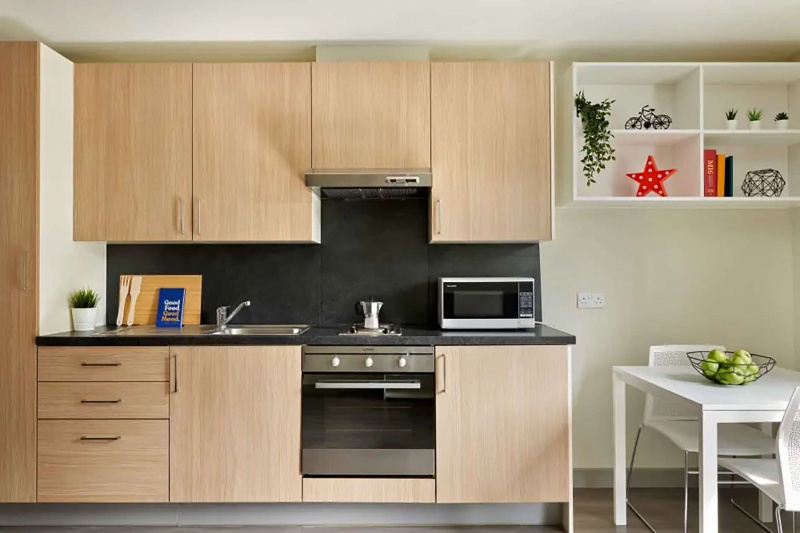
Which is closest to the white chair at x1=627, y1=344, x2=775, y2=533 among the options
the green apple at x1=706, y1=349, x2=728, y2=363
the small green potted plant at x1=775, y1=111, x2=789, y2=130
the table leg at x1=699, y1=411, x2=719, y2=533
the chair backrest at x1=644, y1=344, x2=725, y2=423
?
the chair backrest at x1=644, y1=344, x2=725, y2=423

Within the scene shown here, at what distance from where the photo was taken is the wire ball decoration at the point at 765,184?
308 cm

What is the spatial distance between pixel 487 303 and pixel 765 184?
1.69 metres

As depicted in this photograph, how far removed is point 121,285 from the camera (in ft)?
10.5

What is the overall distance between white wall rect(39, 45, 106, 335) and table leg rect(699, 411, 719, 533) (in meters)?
2.89

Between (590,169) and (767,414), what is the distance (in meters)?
1.47

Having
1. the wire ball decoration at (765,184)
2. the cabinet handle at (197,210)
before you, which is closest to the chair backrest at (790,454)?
the wire ball decoration at (765,184)

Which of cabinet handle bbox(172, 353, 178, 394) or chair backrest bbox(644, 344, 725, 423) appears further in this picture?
chair backrest bbox(644, 344, 725, 423)

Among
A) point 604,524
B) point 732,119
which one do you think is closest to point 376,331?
point 604,524

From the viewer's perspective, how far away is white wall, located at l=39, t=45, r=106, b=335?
2666 mm

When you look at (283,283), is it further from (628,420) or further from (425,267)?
(628,420)

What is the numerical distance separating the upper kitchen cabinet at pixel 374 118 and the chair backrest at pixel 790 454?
1.84m

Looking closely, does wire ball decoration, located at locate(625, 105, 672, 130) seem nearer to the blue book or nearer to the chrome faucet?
the chrome faucet

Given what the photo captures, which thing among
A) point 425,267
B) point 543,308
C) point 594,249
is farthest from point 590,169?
point 425,267

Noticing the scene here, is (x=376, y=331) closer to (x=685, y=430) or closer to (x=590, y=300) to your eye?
(x=590, y=300)
